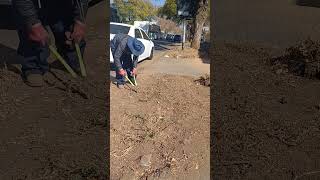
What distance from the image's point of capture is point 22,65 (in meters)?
4.12

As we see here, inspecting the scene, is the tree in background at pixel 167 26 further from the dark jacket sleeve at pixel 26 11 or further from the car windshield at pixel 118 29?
the dark jacket sleeve at pixel 26 11

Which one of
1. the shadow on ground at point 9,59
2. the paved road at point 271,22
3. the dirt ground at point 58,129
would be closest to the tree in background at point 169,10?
the dirt ground at point 58,129

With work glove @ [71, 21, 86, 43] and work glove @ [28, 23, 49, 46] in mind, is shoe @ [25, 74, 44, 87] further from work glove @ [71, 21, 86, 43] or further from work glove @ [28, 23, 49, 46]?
work glove @ [71, 21, 86, 43]

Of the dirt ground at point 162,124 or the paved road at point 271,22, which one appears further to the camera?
the paved road at point 271,22

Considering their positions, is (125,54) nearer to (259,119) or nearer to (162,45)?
(162,45)

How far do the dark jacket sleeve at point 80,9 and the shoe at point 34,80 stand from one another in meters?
0.69

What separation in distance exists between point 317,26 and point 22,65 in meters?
3.26

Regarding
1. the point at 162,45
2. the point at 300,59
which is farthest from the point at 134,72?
the point at 300,59

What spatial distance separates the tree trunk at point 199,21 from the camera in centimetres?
369

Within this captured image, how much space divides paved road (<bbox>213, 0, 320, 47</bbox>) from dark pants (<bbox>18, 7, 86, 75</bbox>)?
1.48m

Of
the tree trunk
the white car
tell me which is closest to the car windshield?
the white car

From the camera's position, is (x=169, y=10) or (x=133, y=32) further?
(x=169, y=10)

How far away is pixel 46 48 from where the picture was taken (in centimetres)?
392

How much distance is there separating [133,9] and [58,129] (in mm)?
1362
